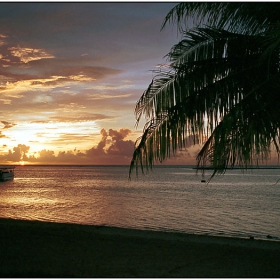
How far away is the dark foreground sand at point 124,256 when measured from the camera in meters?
7.16

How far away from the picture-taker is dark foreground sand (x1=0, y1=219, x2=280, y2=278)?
7.16m

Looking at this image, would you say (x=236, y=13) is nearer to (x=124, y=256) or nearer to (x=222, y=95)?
(x=222, y=95)

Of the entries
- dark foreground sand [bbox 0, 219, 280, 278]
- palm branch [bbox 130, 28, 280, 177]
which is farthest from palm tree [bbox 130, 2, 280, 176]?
dark foreground sand [bbox 0, 219, 280, 278]

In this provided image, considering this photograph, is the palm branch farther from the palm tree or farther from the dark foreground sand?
the dark foreground sand

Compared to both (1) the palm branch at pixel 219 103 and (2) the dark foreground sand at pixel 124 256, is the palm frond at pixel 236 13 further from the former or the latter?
(2) the dark foreground sand at pixel 124 256

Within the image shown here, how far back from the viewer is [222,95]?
6.54 m

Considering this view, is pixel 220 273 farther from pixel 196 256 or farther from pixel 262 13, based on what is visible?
pixel 262 13

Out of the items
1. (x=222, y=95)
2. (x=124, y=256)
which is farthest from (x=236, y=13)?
(x=124, y=256)

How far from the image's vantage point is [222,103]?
21.6 feet

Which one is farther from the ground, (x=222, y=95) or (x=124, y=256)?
(x=222, y=95)

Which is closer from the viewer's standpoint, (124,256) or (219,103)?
(219,103)

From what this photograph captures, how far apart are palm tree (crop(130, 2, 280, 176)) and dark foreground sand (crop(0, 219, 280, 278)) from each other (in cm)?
222

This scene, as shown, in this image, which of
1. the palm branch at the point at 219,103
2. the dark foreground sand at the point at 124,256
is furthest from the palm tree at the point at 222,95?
the dark foreground sand at the point at 124,256

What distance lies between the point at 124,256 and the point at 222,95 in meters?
4.36
